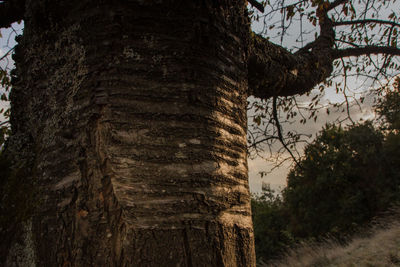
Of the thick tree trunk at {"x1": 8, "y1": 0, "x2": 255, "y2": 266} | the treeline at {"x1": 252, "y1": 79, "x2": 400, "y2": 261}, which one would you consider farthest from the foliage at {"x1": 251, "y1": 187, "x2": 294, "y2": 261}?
the thick tree trunk at {"x1": 8, "y1": 0, "x2": 255, "y2": 266}

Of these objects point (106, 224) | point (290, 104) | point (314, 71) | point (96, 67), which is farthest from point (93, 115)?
point (290, 104)

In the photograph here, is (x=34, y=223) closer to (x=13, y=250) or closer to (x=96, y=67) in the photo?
(x=13, y=250)

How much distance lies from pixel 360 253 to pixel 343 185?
56.4 feet

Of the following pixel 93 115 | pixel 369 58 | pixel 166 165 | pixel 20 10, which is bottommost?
pixel 166 165

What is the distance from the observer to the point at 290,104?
5375mm

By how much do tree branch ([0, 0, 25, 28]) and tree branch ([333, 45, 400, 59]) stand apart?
155 inches

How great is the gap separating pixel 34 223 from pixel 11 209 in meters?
0.15

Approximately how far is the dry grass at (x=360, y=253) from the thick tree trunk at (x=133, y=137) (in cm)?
850

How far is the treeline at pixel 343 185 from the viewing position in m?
24.0

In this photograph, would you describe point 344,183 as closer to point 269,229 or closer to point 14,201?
point 269,229

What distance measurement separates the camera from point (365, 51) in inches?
190

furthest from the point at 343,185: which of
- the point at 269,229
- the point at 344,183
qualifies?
the point at 269,229

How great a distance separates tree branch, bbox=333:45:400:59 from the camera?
181 inches

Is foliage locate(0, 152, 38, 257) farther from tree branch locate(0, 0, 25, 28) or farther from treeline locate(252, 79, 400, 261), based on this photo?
treeline locate(252, 79, 400, 261)
